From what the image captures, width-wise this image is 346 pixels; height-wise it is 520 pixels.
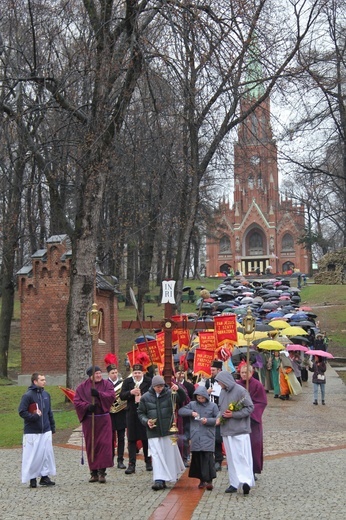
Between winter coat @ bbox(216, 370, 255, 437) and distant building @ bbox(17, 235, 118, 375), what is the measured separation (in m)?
17.7

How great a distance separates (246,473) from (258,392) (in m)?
1.25

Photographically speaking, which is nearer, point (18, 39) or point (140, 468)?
point (140, 468)

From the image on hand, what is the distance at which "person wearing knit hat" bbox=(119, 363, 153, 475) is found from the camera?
38.3 ft

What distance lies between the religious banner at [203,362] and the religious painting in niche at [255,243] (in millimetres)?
89103

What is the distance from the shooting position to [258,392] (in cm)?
1078

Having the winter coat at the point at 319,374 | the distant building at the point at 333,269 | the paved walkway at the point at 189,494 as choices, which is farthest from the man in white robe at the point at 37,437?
the distant building at the point at 333,269

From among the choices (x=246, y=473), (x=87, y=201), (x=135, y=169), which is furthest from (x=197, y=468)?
(x=135, y=169)

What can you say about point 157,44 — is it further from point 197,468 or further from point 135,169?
point 197,468

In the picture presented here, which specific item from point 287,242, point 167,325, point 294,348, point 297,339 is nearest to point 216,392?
point 167,325

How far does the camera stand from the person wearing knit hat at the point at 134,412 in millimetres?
11688

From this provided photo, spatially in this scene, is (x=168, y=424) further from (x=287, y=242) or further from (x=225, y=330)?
(x=287, y=242)

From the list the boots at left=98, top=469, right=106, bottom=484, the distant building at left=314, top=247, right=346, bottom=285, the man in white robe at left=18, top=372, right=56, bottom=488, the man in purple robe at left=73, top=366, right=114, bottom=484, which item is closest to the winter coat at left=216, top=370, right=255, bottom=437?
the man in purple robe at left=73, top=366, right=114, bottom=484

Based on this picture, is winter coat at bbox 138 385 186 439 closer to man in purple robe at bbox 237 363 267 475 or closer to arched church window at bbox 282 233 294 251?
man in purple robe at bbox 237 363 267 475

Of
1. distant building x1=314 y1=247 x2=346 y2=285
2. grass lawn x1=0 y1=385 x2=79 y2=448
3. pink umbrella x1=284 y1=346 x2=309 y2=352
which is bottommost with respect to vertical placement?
grass lawn x1=0 y1=385 x2=79 y2=448
